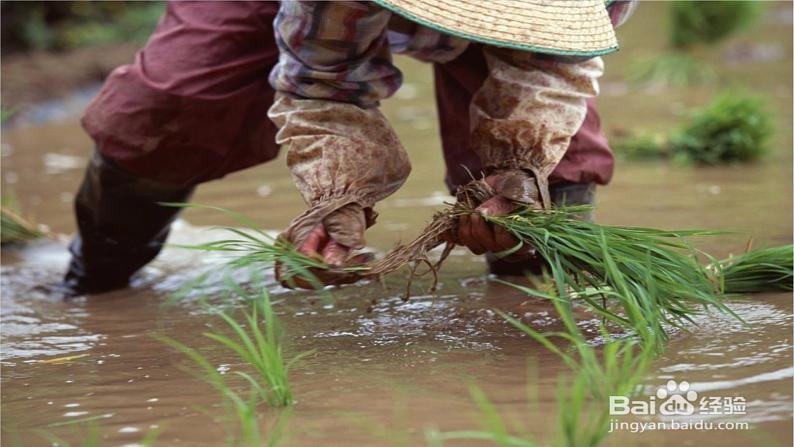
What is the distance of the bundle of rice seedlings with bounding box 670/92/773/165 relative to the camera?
366cm

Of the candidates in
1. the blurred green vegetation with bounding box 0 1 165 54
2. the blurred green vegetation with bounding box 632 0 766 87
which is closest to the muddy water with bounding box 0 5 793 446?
the blurred green vegetation with bounding box 632 0 766 87

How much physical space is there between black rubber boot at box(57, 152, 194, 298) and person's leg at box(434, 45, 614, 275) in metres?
0.62

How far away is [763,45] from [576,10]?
5574 mm

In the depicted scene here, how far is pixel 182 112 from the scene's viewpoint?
2.42 meters

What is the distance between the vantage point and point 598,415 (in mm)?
1424

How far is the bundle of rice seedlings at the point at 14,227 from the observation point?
3002 millimetres

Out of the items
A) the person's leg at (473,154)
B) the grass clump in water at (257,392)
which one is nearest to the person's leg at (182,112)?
the person's leg at (473,154)

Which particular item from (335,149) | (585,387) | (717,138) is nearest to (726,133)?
(717,138)

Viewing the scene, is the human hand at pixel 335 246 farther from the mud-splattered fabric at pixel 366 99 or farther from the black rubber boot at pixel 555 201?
the black rubber boot at pixel 555 201

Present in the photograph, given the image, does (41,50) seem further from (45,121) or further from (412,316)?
(412,316)

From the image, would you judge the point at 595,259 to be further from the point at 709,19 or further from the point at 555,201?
the point at 709,19

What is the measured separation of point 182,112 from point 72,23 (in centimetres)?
653

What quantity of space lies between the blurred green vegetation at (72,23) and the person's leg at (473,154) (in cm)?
601

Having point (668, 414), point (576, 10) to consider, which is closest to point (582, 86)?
point (576, 10)
